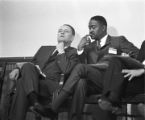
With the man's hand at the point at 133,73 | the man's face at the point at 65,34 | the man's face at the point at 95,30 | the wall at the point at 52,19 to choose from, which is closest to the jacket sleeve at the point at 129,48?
the man's face at the point at 95,30

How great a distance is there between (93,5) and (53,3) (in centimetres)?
52

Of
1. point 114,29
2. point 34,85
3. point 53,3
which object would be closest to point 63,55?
point 34,85

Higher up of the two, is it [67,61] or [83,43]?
[83,43]

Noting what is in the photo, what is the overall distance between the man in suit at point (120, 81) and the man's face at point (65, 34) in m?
1.13

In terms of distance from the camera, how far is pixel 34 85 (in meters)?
2.87

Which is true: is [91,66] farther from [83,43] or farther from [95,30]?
[95,30]

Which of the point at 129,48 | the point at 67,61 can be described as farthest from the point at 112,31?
the point at 67,61

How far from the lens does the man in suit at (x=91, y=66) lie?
8.79 feet

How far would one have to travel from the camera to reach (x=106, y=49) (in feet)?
10.8

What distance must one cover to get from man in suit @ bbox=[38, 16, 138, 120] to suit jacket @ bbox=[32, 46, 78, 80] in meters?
0.15

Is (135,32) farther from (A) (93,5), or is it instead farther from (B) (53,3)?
(B) (53,3)

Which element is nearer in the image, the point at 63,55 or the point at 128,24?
the point at 63,55

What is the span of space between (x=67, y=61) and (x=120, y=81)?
0.73 meters

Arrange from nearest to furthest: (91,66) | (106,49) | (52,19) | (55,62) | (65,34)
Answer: (91,66) → (106,49) → (55,62) → (65,34) → (52,19)
